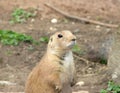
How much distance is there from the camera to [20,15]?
37.1 feet

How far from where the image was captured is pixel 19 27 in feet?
34.7

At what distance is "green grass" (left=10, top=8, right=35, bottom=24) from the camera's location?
435 inches

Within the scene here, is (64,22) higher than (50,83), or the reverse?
(50,83)

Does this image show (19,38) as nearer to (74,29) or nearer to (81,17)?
(74,29)

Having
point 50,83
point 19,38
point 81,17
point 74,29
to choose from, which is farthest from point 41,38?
point 50,83

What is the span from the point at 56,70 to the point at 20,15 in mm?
5467

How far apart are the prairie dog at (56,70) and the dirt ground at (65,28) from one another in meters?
1.18

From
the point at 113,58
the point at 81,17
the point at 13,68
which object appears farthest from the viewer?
the point at 81,17

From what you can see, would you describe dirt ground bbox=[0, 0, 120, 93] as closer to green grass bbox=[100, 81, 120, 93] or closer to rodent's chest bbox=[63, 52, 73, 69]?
green grass bbox=[100, 81, 120, 93]

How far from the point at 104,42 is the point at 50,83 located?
121 inches

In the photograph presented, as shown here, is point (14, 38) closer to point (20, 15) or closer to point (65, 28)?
point (65, 28)

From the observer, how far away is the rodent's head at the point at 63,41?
5793 mm

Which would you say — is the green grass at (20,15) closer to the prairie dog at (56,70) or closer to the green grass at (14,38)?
the green grass at (14,38)

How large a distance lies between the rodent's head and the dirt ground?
4.48ft
